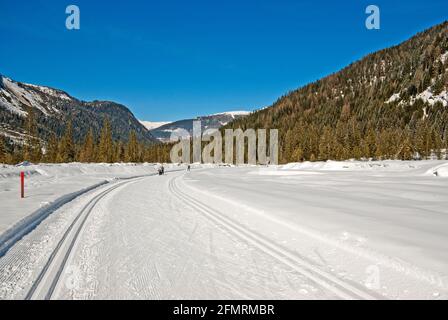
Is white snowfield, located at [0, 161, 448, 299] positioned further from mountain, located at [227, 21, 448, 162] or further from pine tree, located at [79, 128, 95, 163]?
mountain, located at [227, 21, 448, 162]

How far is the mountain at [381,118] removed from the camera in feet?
289

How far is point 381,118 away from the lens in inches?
5625

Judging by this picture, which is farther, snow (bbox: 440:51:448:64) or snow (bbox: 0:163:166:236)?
snow (bbox: 440:51:448:64)

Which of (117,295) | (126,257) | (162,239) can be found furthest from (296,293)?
(162,239)

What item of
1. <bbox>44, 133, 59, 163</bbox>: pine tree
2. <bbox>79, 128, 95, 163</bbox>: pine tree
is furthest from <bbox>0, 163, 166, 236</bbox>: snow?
<bbox>44, 133, 59, 163</bbox>: pine tree

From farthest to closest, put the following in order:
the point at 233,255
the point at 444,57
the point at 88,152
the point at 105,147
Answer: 1. the point at 444,57
2. the point at 105,147
3. the point at 88,152
4. the point at 233,255

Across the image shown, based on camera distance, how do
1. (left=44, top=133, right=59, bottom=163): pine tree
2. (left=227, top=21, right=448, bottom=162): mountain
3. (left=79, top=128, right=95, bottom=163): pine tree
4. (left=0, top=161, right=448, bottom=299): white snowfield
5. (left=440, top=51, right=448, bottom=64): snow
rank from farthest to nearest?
(left=440, top=51, right=448, bottom=64): snow < (left=227, top=21, right=448, bottom=162): mountain < (left=79, top=128, right=95, bottom=163): pine tree < (left=44, top=133, right=59, bottom=163): pine tree < (left=0, top=161, right=448, bottom=299): white snowfield

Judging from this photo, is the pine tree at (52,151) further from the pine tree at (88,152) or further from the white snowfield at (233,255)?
the white snowfield at (233,255)

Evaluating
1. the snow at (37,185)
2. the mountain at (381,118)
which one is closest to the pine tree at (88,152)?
the snow at (37,185)

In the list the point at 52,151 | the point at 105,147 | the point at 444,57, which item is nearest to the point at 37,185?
the point at 105,147

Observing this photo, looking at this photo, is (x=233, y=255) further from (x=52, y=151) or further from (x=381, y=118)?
(x=381, y=118)

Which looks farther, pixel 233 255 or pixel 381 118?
pixel 381 118

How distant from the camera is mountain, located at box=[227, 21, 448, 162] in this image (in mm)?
88081

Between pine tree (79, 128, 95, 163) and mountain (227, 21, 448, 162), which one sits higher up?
mountain (227, 21, 448, 162)
